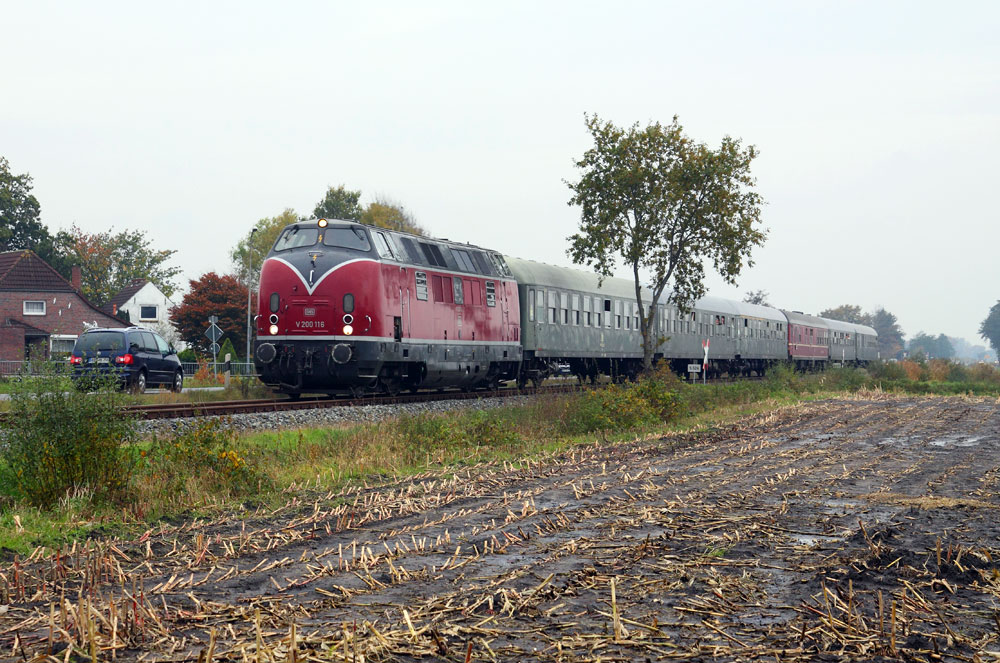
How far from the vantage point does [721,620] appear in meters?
5.44

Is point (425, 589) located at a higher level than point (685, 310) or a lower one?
lower

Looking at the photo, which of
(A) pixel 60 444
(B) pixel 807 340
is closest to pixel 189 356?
(B) pixel 807 340

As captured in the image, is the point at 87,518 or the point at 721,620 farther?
the point at 87,518

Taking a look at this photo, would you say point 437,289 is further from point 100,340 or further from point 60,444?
A: point 60,444

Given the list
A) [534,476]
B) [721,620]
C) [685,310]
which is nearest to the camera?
[721,620]

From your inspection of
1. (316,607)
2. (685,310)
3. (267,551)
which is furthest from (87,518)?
(685,310)

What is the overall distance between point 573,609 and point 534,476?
6.39 metres

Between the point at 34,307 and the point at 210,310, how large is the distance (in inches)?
402

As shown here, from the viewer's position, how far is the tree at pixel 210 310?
58.3m

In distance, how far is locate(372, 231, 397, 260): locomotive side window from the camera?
21.1 meters

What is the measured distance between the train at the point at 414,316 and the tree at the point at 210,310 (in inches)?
1245

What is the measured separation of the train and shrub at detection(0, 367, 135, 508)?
9834 millimetres

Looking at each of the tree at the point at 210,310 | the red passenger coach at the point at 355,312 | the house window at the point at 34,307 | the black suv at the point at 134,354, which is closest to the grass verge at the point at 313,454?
the red passenger coach at the point at 355,312

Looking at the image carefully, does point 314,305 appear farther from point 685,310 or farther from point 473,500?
point 685,310
